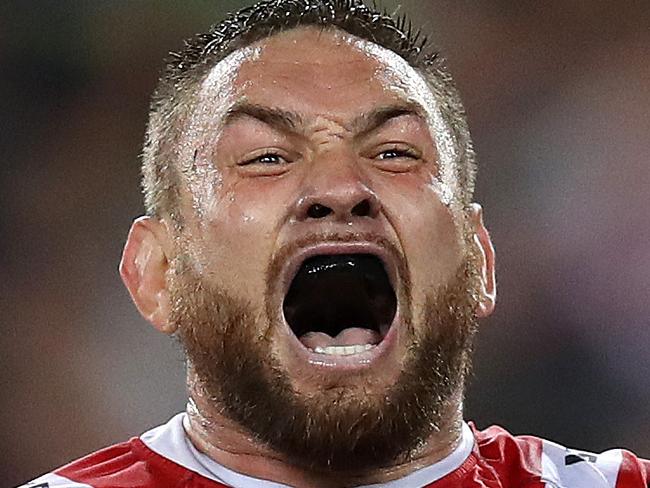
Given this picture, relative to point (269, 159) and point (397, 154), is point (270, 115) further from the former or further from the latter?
point (397, 154)

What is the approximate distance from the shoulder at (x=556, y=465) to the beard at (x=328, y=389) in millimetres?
150

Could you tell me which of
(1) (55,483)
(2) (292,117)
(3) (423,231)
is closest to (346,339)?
(3) (423,231)

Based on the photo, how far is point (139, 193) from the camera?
2.49 m

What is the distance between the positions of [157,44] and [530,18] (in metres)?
0.87

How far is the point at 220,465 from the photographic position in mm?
1415

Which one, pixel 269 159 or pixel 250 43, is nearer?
pixel 269 159

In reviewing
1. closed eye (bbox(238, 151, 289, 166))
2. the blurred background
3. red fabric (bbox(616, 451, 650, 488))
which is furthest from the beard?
the blurred background

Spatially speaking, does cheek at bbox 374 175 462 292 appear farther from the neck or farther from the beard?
the neck

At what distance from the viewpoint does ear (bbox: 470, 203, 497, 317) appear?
1458 mm

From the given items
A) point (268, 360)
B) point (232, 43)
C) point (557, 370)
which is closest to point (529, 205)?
point (557, 370)

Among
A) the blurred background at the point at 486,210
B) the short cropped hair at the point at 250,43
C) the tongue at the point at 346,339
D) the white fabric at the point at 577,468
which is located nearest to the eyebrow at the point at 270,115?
the short cropped hair at the point at 250,43

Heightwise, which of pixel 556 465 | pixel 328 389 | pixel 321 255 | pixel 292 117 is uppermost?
pixel 292 117

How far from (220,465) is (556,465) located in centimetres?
43

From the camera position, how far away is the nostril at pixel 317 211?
50.6 inches
